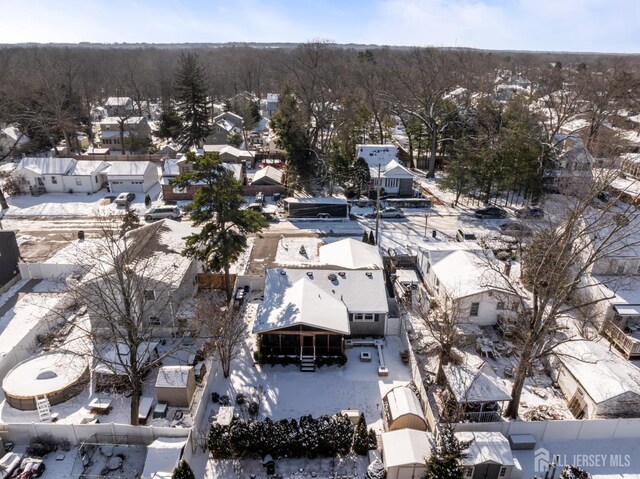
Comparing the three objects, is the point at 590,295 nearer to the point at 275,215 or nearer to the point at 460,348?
the point at 460,348

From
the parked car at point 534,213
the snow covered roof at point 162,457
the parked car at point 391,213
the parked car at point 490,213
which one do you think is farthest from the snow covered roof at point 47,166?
the parked car at point 534,213

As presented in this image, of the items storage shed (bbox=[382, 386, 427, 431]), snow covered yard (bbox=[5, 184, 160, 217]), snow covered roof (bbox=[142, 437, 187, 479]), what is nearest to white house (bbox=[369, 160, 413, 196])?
snow covered yard (bbox=[5, 184, 160, 217])

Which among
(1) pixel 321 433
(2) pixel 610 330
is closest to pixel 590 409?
(2) pixel 610 330

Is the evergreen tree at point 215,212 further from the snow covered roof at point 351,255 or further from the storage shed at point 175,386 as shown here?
the storage shed at point 175,386

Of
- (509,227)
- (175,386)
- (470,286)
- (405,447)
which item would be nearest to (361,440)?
(405,447)

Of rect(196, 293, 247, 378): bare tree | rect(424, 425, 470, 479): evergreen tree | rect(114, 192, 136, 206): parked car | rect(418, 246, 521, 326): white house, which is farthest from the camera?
rect(114, 192, 136, 206): parked car

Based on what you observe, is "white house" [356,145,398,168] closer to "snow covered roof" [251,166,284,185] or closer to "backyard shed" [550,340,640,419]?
"snow covered roof" [251,166,284,185]
